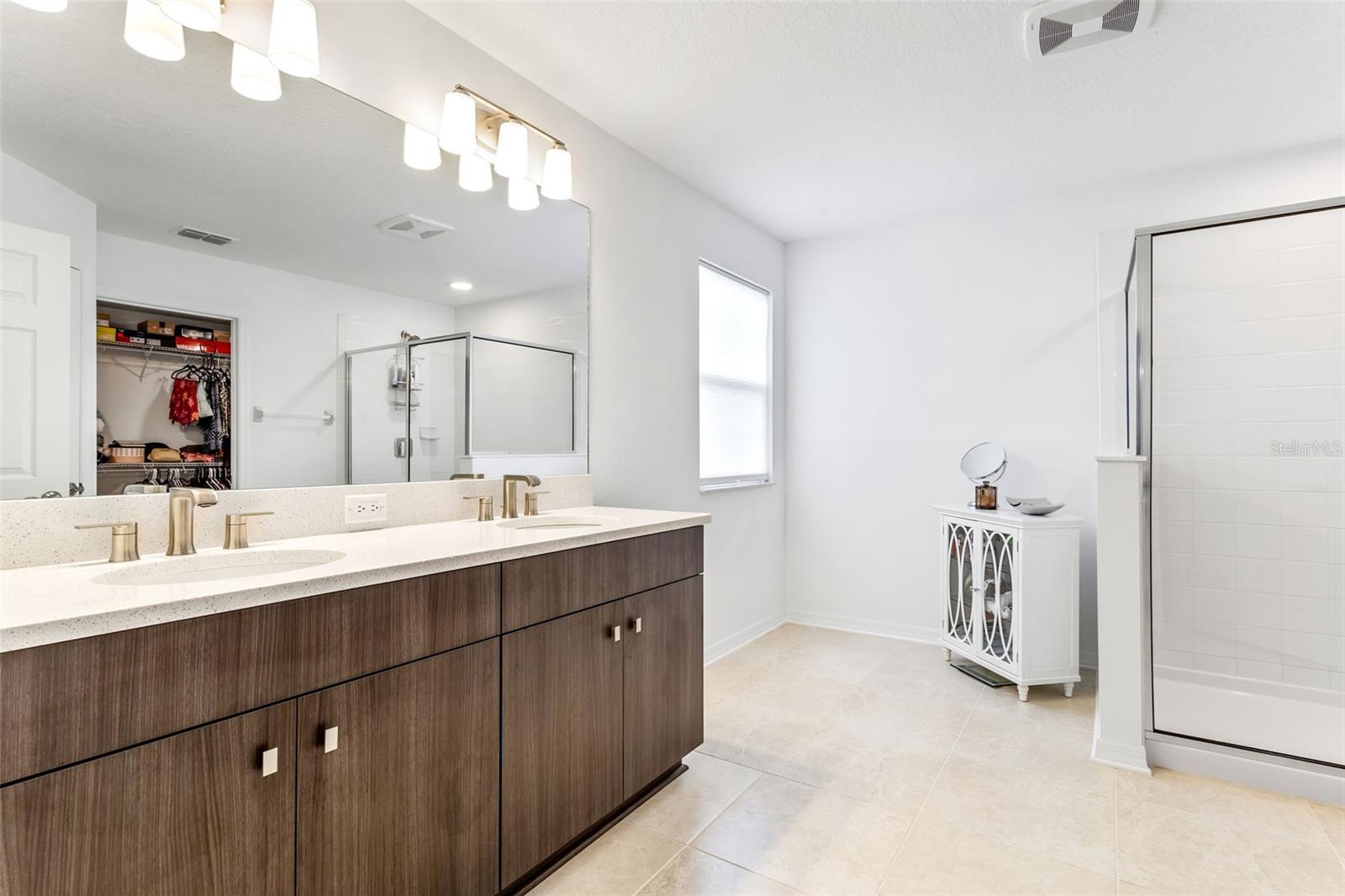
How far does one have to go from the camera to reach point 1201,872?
1640 mm

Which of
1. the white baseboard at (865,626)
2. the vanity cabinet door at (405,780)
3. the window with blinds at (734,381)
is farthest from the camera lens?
the white baseboard at (865,626)

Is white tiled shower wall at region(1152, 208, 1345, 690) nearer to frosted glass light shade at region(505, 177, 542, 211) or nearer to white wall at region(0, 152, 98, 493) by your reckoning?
frosted glass light shade at region(505, 177, 542, 211)

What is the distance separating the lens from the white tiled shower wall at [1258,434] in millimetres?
2207

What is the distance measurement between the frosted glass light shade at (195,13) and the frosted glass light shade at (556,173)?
1.03 metres

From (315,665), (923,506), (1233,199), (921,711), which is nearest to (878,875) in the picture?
(921,711)

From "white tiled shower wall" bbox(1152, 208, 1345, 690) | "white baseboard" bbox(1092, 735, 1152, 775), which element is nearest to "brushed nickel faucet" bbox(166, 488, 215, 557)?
"white baseboard" bbox(1092, 735, 1152, 775)

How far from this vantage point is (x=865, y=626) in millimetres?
3840

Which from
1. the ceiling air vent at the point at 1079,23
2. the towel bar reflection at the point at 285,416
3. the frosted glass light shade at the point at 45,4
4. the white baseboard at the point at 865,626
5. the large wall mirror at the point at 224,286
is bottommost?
the white baseboard at the point at 865,626

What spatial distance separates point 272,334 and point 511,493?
0.84m

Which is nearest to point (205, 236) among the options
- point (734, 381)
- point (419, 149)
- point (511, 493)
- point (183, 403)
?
point (183, 403)

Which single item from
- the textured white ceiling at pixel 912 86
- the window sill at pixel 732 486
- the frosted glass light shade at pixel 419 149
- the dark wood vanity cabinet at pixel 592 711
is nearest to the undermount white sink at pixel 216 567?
the dark wood vanity cabinet at pixel 592 711

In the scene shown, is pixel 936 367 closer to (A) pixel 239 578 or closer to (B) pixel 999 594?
(B) pixel 999 594

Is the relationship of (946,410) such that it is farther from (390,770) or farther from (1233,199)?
(390,770)

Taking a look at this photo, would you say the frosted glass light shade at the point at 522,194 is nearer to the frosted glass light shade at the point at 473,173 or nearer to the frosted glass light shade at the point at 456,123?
the frosted glass light shade at the point at 473,173
